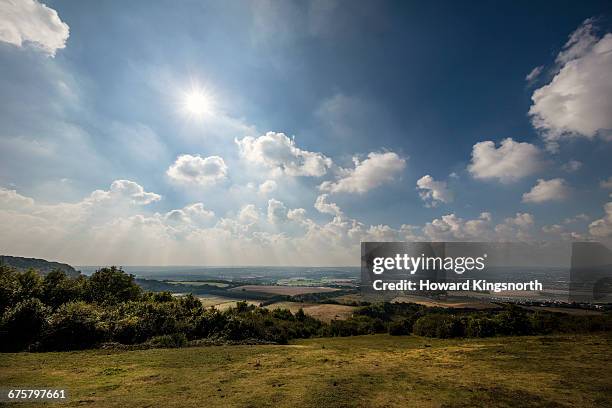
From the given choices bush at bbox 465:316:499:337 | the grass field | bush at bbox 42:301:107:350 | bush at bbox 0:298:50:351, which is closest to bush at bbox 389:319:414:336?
bush at bbox 465:316:499:337

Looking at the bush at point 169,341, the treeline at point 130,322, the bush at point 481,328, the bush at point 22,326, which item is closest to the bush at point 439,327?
the treeline at point 130,322

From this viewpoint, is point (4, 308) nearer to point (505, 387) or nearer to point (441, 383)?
point (441, 383)

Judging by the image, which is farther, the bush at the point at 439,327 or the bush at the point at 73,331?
the bush at the point at 439,327

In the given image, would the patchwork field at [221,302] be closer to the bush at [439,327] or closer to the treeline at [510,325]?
the bush at [439,327]

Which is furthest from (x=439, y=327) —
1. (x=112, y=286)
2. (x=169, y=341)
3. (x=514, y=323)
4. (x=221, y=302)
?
(x=221, y=302)

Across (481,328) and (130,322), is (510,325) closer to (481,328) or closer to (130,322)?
(481,328)

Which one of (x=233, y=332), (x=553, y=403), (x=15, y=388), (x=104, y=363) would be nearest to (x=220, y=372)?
(x=104, y=363)
